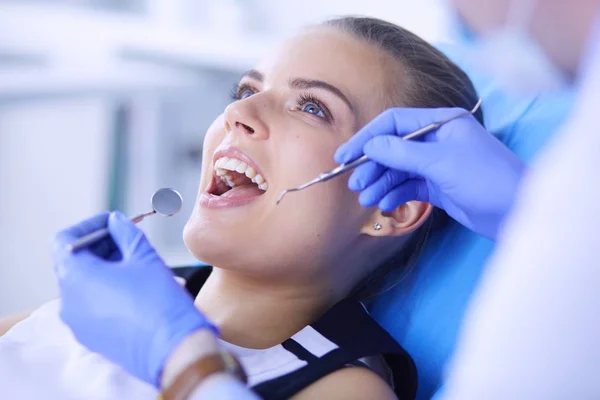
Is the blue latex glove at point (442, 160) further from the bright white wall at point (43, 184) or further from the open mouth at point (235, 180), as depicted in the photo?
the bright white wall at point (43, 184)

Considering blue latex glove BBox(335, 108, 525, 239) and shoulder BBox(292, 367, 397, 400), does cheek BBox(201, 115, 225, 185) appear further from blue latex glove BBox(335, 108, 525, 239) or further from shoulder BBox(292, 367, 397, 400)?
shoulder BBox(292, 367, 397, 400)

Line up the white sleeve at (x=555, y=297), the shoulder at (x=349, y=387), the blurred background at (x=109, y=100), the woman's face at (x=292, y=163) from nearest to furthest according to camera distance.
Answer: the white sleeve at (x=555, y=297) < the shoulder at (x=349, y=387) < the woman's face at (x=292, y=163) < the blurred background at (x=109, y=100)

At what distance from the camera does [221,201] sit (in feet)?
4.00

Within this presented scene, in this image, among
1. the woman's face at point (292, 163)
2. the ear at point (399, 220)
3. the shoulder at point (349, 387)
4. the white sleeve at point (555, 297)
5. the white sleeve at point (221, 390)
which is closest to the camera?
the white sleeve at point (555, 297)

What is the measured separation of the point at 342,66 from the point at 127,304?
1.99 ft

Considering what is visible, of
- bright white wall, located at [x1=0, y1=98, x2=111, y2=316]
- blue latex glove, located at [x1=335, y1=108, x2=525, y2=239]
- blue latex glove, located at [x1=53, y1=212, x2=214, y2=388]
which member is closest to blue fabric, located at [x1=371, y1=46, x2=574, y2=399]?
blue latex glove, located at [x1=335, y1=108, x2=525, y2=239]

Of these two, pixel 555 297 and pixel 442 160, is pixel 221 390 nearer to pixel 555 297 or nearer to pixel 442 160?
pixel 555 297

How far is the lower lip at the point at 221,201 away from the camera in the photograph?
1203 millimetres

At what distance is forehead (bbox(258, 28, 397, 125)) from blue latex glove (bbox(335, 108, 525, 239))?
130mm

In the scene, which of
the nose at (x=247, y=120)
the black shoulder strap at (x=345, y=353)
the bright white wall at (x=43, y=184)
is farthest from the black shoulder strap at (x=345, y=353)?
the bright white wall at (x=43, y=184)

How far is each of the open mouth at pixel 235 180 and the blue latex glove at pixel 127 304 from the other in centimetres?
26

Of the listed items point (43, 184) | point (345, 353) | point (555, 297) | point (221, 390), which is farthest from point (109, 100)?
point (555, 297)

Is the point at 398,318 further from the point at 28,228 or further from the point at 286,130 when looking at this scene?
the point at 28,228

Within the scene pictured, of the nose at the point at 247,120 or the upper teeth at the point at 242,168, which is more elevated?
the nose at the point at 247,120
